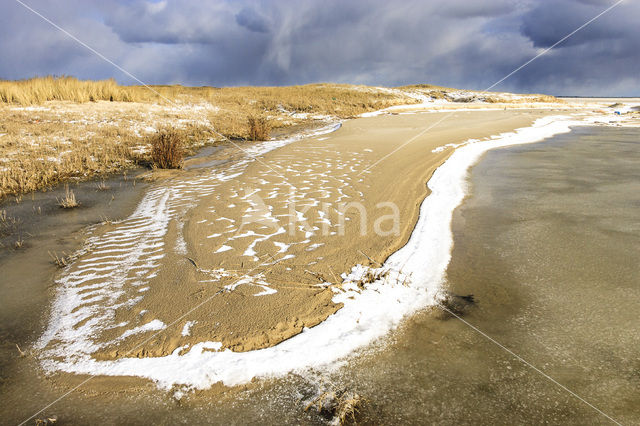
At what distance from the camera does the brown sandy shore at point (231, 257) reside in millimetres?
2891

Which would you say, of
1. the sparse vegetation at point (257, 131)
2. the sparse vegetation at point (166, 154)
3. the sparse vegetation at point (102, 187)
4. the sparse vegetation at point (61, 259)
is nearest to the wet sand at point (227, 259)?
the sparse vegetation at point (61, 259)

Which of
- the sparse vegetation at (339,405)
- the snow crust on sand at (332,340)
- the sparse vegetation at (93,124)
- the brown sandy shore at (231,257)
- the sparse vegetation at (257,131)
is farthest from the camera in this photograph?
the sparse vegetation at (257,131)

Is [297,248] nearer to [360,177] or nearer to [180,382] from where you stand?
[180,382]

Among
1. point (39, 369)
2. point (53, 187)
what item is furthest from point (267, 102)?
point (39, 369)

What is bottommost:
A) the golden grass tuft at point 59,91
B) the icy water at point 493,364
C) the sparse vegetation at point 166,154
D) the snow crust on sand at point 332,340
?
the icy water at point 493,364

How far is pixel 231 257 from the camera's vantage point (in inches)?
161

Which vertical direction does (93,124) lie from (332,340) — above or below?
above

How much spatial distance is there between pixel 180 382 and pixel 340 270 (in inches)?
76.0

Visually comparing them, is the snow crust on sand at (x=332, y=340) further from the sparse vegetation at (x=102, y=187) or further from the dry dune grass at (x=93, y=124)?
the dry dune grass at (x=93, y=124)

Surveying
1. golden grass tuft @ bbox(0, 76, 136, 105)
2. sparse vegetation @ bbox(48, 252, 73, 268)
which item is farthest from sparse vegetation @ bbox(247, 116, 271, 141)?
sparse vegetation @ bbox(48, 252, 73, 268)

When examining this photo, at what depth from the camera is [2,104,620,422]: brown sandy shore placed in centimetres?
289

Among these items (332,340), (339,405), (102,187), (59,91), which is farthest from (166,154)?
(59,91)

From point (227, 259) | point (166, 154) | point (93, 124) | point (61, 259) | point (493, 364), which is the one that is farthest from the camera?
point (93, 124)

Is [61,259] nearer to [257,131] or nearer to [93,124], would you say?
[257,131]
